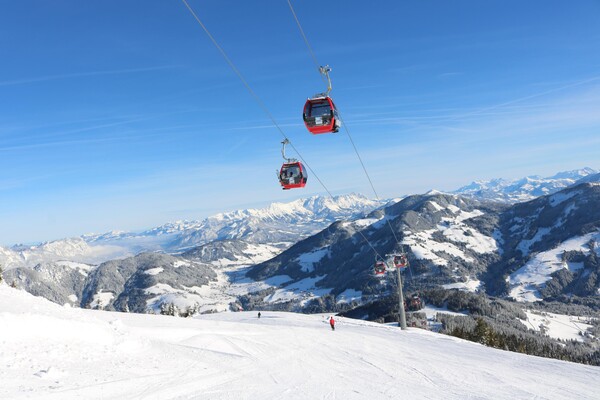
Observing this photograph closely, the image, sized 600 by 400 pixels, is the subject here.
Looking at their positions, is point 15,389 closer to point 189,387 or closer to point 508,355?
point 189,387

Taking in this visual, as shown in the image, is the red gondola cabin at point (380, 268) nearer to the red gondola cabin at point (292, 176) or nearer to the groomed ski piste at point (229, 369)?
the groomed ski piste at point (229, 369)

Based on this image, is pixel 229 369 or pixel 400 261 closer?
pixel 229 369

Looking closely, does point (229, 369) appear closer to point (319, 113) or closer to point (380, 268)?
point (319, 113)

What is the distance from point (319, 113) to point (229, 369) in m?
15.4

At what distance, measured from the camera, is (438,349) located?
103 ft

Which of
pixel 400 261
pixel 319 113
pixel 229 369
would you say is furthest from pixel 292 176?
pixel 400 261

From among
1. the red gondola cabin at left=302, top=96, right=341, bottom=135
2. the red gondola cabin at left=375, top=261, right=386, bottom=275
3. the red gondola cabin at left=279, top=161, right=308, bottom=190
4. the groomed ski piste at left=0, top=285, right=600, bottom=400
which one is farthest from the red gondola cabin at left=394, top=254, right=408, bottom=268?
the red gondola cabin at left=302, top=96, right=341, bottom=135

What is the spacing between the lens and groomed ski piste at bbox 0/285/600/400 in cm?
1617

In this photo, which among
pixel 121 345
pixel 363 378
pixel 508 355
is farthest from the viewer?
pixel 508 355

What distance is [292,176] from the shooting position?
3038 cm

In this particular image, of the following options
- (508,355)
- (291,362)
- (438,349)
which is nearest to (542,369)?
(508,355)

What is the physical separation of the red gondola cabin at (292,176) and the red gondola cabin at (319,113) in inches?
290

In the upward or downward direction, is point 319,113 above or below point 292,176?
above

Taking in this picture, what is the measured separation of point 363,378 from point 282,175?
16079 millimetres
